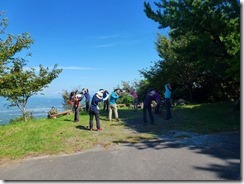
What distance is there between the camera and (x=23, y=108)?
957 inches

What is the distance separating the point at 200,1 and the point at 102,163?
12021 millimetres

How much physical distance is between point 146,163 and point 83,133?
18.4ft

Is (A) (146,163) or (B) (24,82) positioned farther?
(B) (24,82)

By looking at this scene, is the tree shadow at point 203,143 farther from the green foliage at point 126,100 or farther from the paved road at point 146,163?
the green foliage at point 126,100

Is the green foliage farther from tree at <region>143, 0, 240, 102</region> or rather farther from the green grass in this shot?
the green grass

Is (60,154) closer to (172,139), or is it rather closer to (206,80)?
(172,139)

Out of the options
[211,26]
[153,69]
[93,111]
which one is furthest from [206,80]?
[93,111]

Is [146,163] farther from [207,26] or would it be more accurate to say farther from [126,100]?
[126,100]

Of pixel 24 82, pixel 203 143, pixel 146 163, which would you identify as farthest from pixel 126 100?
pixel 146 163

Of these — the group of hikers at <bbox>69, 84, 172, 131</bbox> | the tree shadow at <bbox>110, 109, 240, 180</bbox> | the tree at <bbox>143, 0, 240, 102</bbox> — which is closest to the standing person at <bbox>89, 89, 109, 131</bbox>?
the group of hikers at <bbox>69, 84, 172, 131</bbox>

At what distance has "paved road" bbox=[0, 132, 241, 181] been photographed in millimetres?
7285

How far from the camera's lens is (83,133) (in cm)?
1338

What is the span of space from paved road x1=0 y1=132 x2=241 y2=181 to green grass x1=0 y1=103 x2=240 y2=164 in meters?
0.98

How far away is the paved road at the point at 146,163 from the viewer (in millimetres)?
7285
